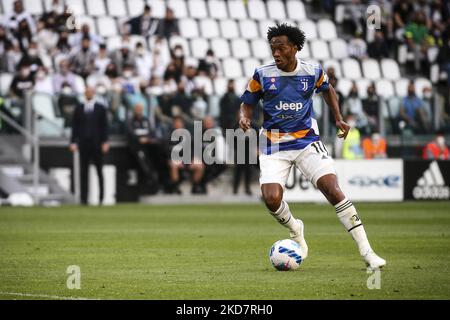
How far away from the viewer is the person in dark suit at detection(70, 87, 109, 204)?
85.9 ft

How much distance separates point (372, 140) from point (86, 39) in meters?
7.67

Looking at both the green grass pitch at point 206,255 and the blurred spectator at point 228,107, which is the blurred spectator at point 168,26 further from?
the green grass pitch at point 206,255

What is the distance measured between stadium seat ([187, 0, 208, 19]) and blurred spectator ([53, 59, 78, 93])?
6698 millimetres

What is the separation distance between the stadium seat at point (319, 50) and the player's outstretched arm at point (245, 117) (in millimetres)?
21917

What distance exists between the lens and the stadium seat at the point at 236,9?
34344mm

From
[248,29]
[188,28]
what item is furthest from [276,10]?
[188,28]

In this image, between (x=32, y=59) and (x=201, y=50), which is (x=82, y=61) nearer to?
(x=32, y=59)

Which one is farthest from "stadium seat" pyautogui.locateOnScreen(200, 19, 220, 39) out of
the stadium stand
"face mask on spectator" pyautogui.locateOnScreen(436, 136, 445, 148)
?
"face mask on spectator" pyautogui.locateOnScreen(436, 136, 445, 148)

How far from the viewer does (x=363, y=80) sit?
1335 inches
